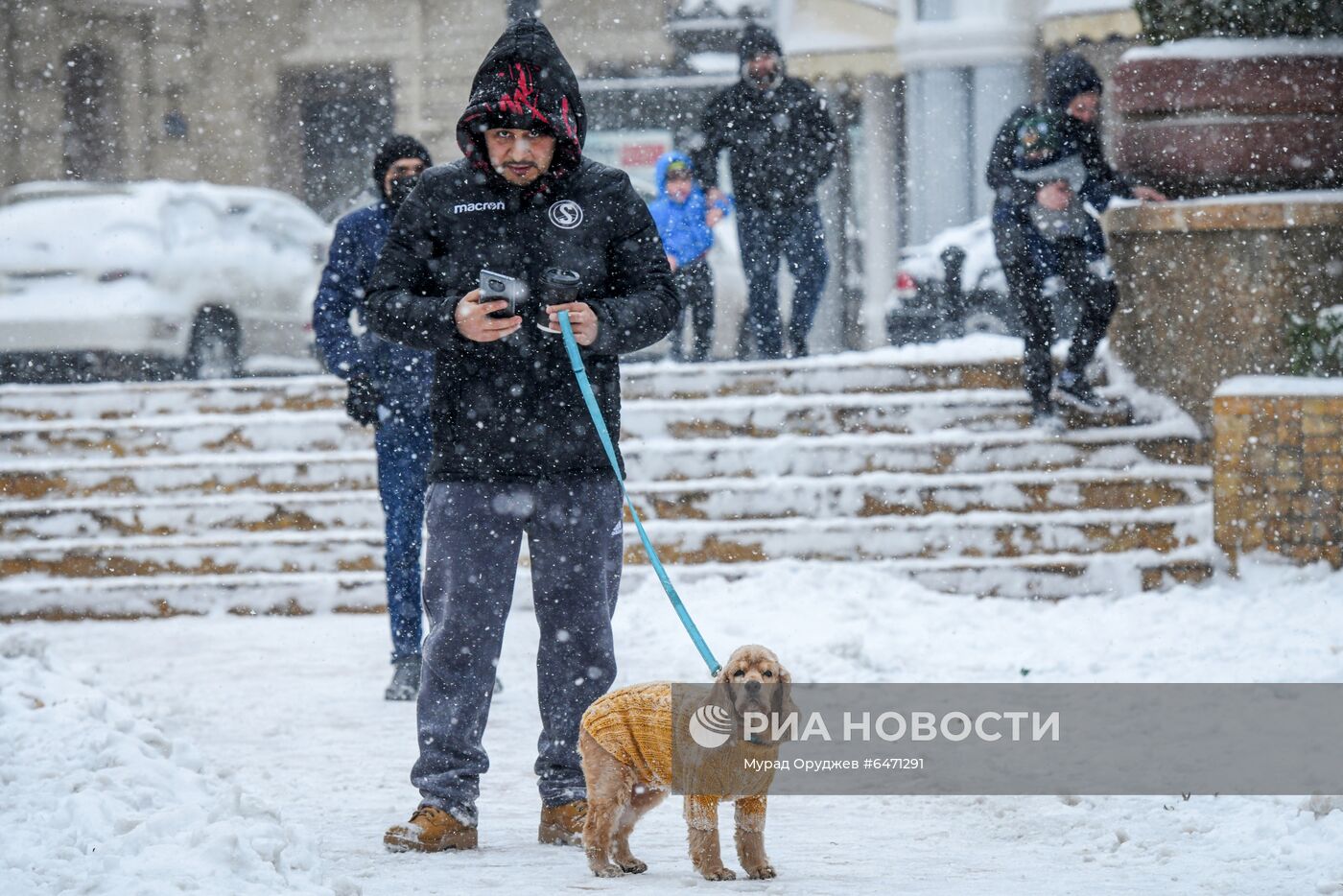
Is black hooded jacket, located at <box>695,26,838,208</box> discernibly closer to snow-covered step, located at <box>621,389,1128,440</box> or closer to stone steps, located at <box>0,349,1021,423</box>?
stone steps, located at <box>0,349,1021,423</box>

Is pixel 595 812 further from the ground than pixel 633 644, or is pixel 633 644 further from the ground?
pixel 595 812

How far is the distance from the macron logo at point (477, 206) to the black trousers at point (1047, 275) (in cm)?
517

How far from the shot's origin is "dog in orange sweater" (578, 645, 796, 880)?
386 cm

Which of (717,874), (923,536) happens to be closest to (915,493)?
(923,536)

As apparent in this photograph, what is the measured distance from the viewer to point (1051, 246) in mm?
9320

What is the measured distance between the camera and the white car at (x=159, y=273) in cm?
1377

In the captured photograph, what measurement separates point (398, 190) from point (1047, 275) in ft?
12.7

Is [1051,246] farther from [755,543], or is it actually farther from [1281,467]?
[755,543]

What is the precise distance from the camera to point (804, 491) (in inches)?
380

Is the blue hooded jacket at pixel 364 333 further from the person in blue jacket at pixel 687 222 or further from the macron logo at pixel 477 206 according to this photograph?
the person in blue jacket at pixel 687 222

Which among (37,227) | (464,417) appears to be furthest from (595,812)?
(37,227)

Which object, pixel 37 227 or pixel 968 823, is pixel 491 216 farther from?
pixel 37 227

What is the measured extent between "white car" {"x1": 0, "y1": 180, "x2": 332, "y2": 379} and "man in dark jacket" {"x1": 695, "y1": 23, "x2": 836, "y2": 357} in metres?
5.00

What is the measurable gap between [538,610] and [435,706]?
1.16 ft
